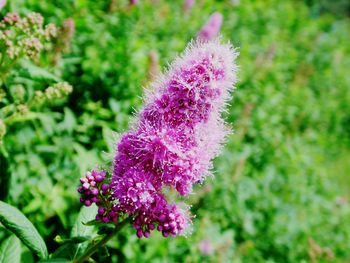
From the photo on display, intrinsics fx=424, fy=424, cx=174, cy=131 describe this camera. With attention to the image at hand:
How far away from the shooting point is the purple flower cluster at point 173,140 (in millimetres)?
1655

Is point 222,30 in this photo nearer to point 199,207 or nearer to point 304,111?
point 304,111

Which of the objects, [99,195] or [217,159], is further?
[217,159]

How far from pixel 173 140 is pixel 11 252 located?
104cm

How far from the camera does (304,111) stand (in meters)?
6.51

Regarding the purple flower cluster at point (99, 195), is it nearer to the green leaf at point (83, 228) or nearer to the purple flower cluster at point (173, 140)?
the purple flower cluster at point (173, 140)

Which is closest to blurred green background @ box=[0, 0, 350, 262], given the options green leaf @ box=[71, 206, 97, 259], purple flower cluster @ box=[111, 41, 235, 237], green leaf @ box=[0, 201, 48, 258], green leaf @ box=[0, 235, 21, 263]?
purple flower cluster @ box=[111, 41, 235, 237]

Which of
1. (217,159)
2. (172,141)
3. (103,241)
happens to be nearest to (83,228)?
(103,241)

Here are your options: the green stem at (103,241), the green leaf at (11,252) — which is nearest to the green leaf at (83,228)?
the green stem at (103,241)

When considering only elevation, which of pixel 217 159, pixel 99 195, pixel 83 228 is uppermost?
pixel 99 195

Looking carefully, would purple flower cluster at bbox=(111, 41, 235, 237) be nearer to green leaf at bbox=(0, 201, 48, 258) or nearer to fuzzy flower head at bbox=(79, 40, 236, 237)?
fuzzy flower head at bbox=(79, 40, 236, 237)

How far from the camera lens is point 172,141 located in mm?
1648

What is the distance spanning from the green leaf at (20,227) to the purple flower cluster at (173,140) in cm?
38

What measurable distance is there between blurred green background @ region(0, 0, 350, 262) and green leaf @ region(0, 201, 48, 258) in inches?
25.1

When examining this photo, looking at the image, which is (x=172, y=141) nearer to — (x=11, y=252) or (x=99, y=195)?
(x=99, y=195)
